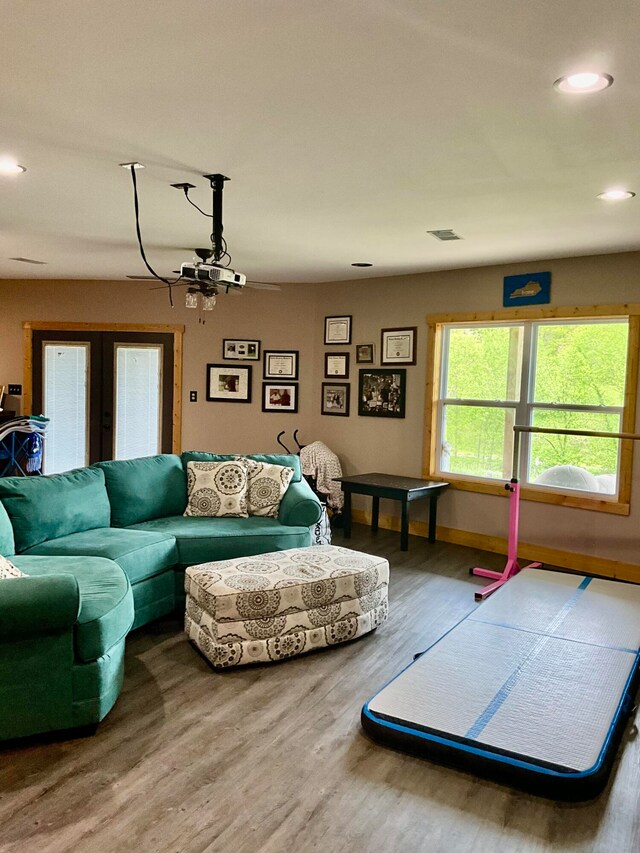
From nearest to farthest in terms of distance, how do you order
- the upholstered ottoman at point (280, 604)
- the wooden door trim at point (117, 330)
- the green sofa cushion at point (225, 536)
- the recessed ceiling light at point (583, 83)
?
the recessed ceiling light at point (583, 83) → the upholstered ottoman at point (280, 604) → the green sofa cushion at point (225, 536) → the wooden door trim at point (117, 330)

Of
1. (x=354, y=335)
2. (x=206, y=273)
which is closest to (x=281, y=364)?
(x=354, y=335)

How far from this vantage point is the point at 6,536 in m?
3.26

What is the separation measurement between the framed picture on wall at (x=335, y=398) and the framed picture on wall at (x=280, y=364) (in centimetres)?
42

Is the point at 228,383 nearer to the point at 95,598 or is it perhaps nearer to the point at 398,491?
the point at 398,491

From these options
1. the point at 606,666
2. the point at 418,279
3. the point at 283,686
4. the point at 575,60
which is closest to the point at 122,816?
the point at 283,686

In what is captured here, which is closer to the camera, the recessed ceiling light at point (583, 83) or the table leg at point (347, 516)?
the recessed ceiling light at point (583, 83)

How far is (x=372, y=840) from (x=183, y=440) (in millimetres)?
5741

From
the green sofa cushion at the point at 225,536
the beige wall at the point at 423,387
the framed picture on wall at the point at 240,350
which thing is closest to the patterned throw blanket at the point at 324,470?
the beige wall at the point at 423,387

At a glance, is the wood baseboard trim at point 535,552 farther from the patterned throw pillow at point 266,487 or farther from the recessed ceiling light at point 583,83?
the recessed ceiling light at point 583,83

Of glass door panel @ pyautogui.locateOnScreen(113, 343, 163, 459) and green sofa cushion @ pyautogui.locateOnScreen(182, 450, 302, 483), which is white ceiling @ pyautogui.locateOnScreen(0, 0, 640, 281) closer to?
green sofa cushion @ pyautogui.locateOnScreen(182, 450, 302, 483)

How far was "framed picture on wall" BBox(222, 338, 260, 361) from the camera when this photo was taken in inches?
279

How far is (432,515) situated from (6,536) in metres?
3.75

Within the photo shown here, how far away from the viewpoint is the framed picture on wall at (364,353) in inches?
254

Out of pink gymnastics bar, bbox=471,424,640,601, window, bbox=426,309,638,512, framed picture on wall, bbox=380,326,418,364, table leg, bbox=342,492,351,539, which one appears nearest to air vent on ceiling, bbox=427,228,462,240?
window, bbox=426,309,638,512
